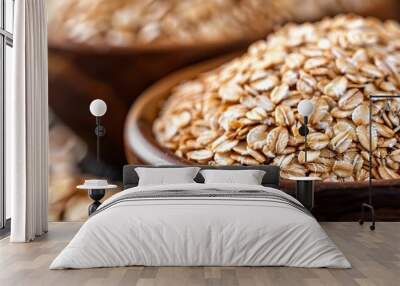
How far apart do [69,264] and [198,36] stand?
145 inches

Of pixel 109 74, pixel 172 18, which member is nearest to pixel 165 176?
pixel 109 74

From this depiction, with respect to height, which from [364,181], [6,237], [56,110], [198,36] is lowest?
[6,237]

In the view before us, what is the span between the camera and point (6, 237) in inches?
230

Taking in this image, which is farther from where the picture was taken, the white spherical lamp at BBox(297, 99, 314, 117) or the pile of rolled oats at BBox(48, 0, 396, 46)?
the pile of rolled oats at BBox(48, 0, 396, 46)

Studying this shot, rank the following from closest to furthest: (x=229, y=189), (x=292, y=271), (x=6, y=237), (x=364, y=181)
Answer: (x=292, y=271)
(x=229, y=189)
(x=6, y=237)
(x=364, y=181)

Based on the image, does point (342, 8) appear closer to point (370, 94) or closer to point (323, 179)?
point (370, 94)

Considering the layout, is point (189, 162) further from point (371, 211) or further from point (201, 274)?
point (201, 274)

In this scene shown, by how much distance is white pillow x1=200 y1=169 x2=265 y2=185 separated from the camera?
6297mm

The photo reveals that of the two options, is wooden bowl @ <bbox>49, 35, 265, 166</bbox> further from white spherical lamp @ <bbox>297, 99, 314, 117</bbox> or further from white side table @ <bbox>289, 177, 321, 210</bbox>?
white side table @ <bbox>289, 177, 321, 210</bbox>

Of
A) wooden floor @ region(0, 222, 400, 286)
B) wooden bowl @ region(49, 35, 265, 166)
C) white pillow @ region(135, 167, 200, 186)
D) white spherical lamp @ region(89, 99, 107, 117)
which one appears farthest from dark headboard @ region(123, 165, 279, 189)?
wooden floor @ region(0, 222, 400, 286)

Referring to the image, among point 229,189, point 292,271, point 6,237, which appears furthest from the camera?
point 6,237

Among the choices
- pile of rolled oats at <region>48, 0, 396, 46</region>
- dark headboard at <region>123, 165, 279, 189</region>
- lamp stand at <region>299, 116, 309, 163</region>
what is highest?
pile of rolled oats at <region>48, 0, 396, 46</region>

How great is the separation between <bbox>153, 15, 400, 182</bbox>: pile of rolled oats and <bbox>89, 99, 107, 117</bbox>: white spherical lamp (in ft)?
2.06

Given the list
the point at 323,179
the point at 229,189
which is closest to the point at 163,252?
the point at 229,189
